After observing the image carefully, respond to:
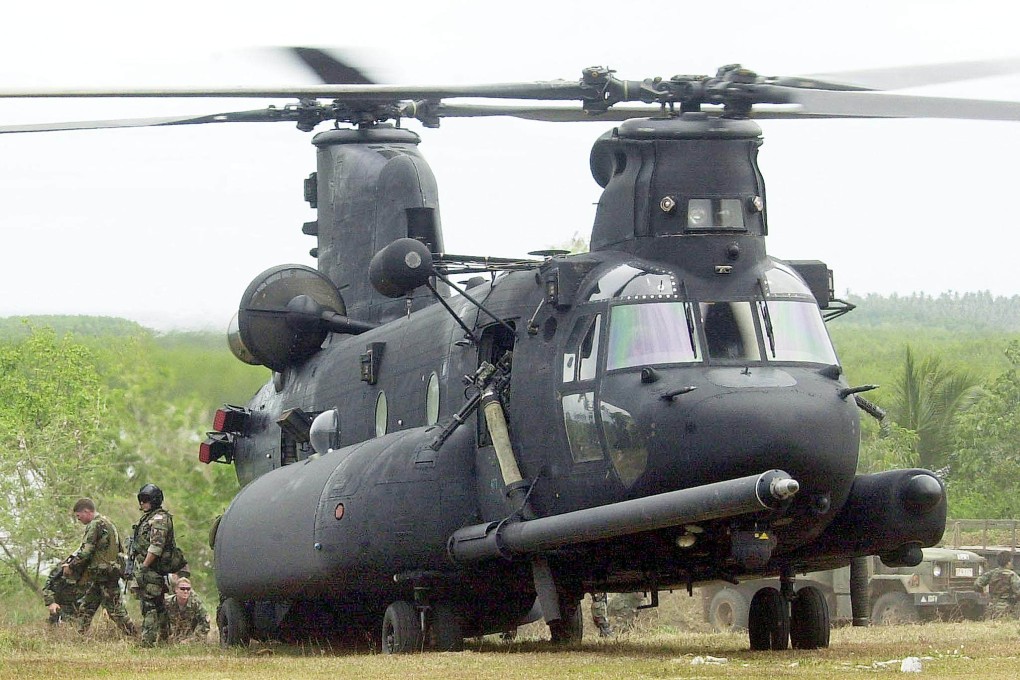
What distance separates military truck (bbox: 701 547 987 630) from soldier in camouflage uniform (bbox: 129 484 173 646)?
8.88 meters

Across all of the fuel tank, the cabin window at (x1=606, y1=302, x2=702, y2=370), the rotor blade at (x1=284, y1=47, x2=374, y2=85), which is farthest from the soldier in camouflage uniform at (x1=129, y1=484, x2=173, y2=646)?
the cabin window at (x1=606, y1=302, x2=702, y2=370)

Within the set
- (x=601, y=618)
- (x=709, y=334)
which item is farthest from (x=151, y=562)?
(x=709, y=334)

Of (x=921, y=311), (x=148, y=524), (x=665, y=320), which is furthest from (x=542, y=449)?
(x=921, y=311)

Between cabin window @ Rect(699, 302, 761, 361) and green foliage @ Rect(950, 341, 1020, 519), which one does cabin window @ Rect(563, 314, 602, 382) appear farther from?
green foliage @ Rect(950, 341, 1020, 519)

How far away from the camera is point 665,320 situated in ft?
42.8

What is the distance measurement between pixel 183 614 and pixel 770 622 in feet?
26.8

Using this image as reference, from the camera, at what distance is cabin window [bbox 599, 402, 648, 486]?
12711 millimetres

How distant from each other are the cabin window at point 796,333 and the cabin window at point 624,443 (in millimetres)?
1214

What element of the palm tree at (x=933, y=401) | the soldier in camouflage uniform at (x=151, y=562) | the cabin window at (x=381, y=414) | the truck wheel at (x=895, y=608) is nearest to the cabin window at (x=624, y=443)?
the cabin window at (x=381, y=414)

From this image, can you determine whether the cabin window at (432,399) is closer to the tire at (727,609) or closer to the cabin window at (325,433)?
the cabin window at (325,433)

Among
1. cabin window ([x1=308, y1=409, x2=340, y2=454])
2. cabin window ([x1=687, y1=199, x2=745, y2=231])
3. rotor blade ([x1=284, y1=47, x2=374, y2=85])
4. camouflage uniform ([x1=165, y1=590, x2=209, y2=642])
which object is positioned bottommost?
camouflage uniform ([x1=165, y1=590, x2=209, y2=642])

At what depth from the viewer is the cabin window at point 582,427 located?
13.2 meters

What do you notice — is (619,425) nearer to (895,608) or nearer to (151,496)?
(151,496)

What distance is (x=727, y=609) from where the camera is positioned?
24438 millimetres
